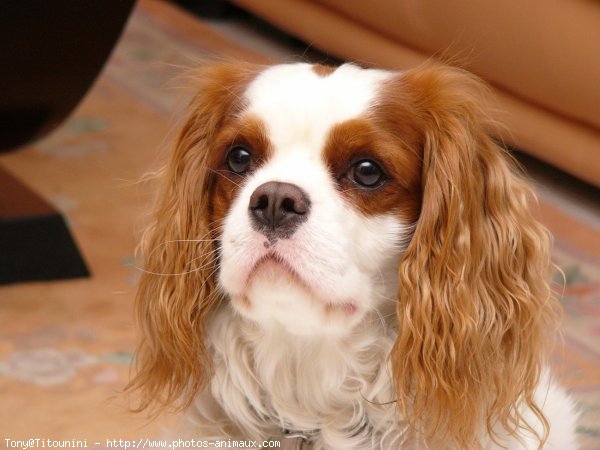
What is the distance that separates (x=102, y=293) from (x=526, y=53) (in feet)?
3.85

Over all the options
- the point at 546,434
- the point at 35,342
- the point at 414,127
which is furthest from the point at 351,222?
the point at 35,342

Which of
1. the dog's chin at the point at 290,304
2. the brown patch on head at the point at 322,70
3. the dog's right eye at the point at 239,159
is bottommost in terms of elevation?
the dog's chin at the point at 290,304

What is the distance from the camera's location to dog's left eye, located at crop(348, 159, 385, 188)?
1.51 m

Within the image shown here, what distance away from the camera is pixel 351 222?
1486 mm

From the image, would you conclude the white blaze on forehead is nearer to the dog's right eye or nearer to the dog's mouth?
the dog's right eye

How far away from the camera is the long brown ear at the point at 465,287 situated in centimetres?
154

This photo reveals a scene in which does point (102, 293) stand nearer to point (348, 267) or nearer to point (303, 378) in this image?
point (303, 378)

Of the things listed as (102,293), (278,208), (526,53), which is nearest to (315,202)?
(278,208)

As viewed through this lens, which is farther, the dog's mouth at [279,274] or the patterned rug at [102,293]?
the patterned rug at [102,293]

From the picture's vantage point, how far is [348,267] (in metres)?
1.47

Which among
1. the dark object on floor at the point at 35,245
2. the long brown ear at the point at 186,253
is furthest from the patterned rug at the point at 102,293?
the long brown ear at the point at 186,253

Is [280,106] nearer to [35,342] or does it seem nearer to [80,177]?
[35,342]

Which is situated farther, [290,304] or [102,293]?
[102,293]

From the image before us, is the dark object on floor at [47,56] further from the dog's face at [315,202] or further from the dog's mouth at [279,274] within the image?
the dog's mouth at [279,274]
